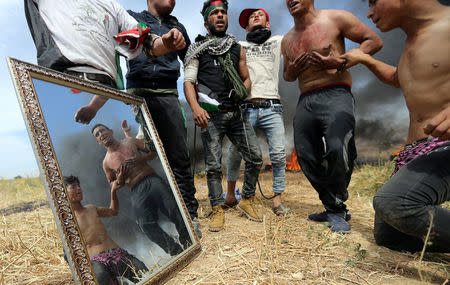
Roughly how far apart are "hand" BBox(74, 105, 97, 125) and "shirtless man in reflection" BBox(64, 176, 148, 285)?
376mm

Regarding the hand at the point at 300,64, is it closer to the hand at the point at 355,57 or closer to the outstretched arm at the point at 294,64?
A: the outstretched arm at the point at 294,64

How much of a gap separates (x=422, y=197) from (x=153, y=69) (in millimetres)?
2308

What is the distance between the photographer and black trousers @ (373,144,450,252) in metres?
1.36

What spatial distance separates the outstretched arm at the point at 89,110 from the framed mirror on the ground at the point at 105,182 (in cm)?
2

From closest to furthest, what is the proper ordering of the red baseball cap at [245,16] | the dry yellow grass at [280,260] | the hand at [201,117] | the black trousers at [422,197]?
the black trousers at [422,197], the dry yellow grass at [280,260], the hand at [201,117], the red baseball cap at [245,16]

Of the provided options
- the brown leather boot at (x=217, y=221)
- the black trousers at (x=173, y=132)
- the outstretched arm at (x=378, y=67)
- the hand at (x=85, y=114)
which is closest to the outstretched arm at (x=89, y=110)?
the hand at (x=85, y=114)

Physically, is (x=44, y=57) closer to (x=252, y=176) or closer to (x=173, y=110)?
(x=173, y=110)

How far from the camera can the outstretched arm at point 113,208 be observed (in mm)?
1343

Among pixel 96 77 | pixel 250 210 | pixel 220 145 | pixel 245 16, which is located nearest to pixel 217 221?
pixel 250 210

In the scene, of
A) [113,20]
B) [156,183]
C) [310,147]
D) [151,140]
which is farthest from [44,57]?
[310,147]

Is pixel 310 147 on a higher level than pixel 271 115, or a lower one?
lower

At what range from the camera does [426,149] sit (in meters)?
1.49

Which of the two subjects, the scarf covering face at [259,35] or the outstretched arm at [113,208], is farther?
the scarf covering face at [259,35]

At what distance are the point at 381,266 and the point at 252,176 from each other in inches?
61.2
